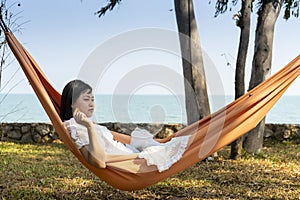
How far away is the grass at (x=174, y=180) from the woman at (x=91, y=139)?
0.44m

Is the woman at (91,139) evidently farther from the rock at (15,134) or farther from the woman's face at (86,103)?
the rock at (15,134)

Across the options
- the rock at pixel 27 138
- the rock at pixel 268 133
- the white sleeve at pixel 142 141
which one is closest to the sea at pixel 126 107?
the white sleeve at pixel 142 141

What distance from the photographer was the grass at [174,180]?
2611 millimetres

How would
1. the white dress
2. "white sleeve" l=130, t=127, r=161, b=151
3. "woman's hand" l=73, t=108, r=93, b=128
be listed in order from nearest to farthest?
"woman's hand" l=73, t=108, r=93, b=128 < the white dress < "white sleeve" l=130, t=127, r=161, b=151

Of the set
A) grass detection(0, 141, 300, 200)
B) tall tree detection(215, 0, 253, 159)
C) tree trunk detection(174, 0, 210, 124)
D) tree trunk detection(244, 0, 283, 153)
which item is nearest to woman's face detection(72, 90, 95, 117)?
grass detection(0, 141, 300, 200)

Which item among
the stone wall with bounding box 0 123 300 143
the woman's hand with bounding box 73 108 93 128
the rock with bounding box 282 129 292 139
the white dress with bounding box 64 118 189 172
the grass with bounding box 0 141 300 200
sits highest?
the woman's hand with bounding box 73 108 93 128

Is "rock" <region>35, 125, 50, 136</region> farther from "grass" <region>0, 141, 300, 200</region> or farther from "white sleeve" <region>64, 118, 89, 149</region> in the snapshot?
"white sleeve" <region>64, 118, 89, 149</region>

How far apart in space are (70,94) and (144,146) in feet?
1.81

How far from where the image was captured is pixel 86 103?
7.00ft

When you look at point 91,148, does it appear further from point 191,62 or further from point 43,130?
point 43,130

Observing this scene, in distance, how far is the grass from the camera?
261cm

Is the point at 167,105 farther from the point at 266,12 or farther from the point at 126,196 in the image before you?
the point at 266,12

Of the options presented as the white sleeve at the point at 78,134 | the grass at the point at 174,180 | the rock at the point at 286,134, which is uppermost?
the white sleeve at the point at 78,134

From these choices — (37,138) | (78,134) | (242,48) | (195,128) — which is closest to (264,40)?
(242,48)
